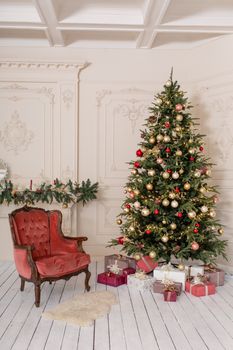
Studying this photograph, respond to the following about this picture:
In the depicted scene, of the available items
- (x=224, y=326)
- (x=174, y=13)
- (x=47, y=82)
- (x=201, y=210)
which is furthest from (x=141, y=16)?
(x=224, y=326)

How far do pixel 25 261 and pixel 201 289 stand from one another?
2.08 meters

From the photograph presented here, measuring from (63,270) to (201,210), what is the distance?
188 centimetres

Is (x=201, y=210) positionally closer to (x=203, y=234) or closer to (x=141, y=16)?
(x=203, y=234)

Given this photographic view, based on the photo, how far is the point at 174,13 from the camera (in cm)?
525

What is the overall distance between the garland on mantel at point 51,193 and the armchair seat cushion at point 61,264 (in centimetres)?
156

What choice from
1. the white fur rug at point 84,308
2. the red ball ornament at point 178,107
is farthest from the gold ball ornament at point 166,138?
the white fur rug at point 84,308

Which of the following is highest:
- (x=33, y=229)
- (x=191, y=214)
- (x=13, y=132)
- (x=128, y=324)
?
(x=13, y=132)

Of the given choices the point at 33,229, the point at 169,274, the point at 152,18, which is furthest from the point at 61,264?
the point at 152,18

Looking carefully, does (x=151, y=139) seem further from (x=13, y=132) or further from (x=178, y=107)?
(x=13, y=132)

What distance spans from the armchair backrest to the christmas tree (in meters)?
1.00

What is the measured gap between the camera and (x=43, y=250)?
4.91 m

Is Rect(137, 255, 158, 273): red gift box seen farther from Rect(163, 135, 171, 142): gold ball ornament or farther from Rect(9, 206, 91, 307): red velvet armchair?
Rect(163, 135, 171, 142): gold ball ornament

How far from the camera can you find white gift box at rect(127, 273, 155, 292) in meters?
4.79

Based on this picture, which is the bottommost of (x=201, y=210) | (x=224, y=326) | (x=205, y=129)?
(x=224, y=326)
